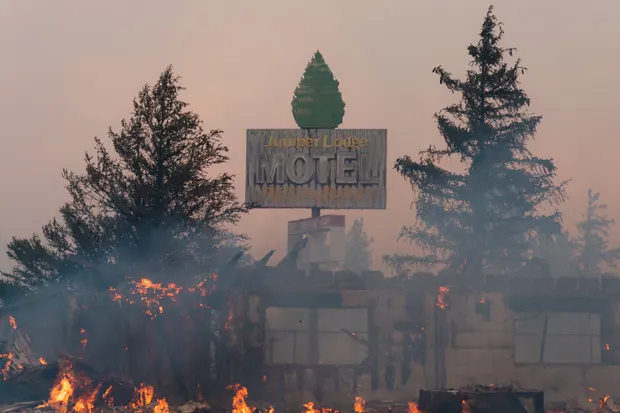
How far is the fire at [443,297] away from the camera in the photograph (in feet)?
102

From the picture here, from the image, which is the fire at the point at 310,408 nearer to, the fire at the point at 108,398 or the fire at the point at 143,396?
the fire at the point at 143,396

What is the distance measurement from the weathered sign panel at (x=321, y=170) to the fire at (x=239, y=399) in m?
12.6

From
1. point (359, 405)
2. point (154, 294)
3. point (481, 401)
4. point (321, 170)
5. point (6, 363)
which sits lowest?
point (359, 405)

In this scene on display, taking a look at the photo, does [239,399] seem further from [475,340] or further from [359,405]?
[475,340]

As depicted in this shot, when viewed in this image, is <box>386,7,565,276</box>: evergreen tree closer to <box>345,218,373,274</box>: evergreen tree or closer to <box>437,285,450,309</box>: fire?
<box>437,285,450,309</box>: fire

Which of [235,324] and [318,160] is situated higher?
[318,160]

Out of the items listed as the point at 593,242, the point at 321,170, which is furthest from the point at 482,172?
the point at 593,242

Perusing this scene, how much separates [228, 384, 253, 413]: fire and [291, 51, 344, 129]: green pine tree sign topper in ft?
48.3

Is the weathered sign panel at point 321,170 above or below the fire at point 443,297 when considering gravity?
above

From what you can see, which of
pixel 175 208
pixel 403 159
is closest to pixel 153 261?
pixel 175 208

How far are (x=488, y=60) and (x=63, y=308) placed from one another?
20.0m

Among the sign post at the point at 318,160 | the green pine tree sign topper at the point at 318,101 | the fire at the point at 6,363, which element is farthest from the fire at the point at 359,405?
the green pine tree sign topper at the point at 318,101

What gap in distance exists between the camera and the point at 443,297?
3095 cm

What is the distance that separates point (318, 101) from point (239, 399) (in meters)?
15.8
